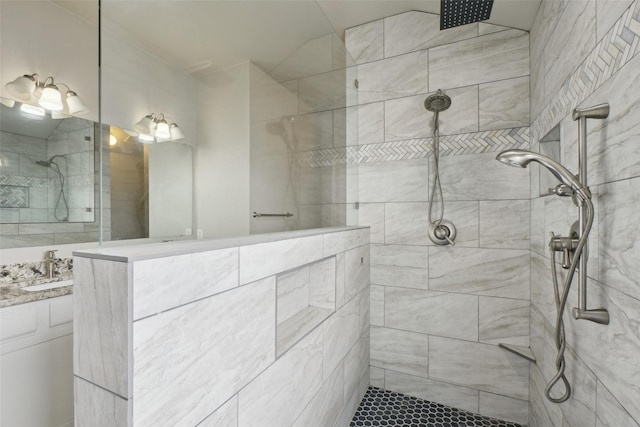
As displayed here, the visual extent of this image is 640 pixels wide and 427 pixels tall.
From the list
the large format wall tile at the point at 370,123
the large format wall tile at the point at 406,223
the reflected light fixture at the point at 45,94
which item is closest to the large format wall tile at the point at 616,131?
the large format wall tile at the point at 406,223

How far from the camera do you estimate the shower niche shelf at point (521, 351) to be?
5.18ft

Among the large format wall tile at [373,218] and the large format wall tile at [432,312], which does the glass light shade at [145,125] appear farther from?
the large format wall tile at [432,312]

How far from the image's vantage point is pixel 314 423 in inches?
50.4

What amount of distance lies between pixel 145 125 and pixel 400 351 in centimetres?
201

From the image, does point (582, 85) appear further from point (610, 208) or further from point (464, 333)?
point (464, 333)

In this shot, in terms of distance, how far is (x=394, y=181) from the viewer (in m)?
1.99

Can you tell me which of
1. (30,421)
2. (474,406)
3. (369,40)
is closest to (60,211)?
(30,421)

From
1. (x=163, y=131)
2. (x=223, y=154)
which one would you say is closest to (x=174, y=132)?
(x=163, y=131)

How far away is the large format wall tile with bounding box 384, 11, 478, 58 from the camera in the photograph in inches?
72.3

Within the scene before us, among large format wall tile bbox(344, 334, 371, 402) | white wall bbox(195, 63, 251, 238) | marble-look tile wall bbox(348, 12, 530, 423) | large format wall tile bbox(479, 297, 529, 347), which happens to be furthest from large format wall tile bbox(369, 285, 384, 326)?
white wall bbox(195, 63, 251, 238)

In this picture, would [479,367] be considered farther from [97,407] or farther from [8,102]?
[8,102]

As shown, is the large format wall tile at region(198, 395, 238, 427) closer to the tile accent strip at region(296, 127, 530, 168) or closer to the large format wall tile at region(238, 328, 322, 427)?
the large format wall tile at region(238, 328, 322, 427)

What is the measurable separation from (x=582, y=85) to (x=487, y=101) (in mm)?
823

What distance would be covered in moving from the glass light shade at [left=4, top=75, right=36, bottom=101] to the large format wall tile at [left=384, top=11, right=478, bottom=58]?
230 centimetres
